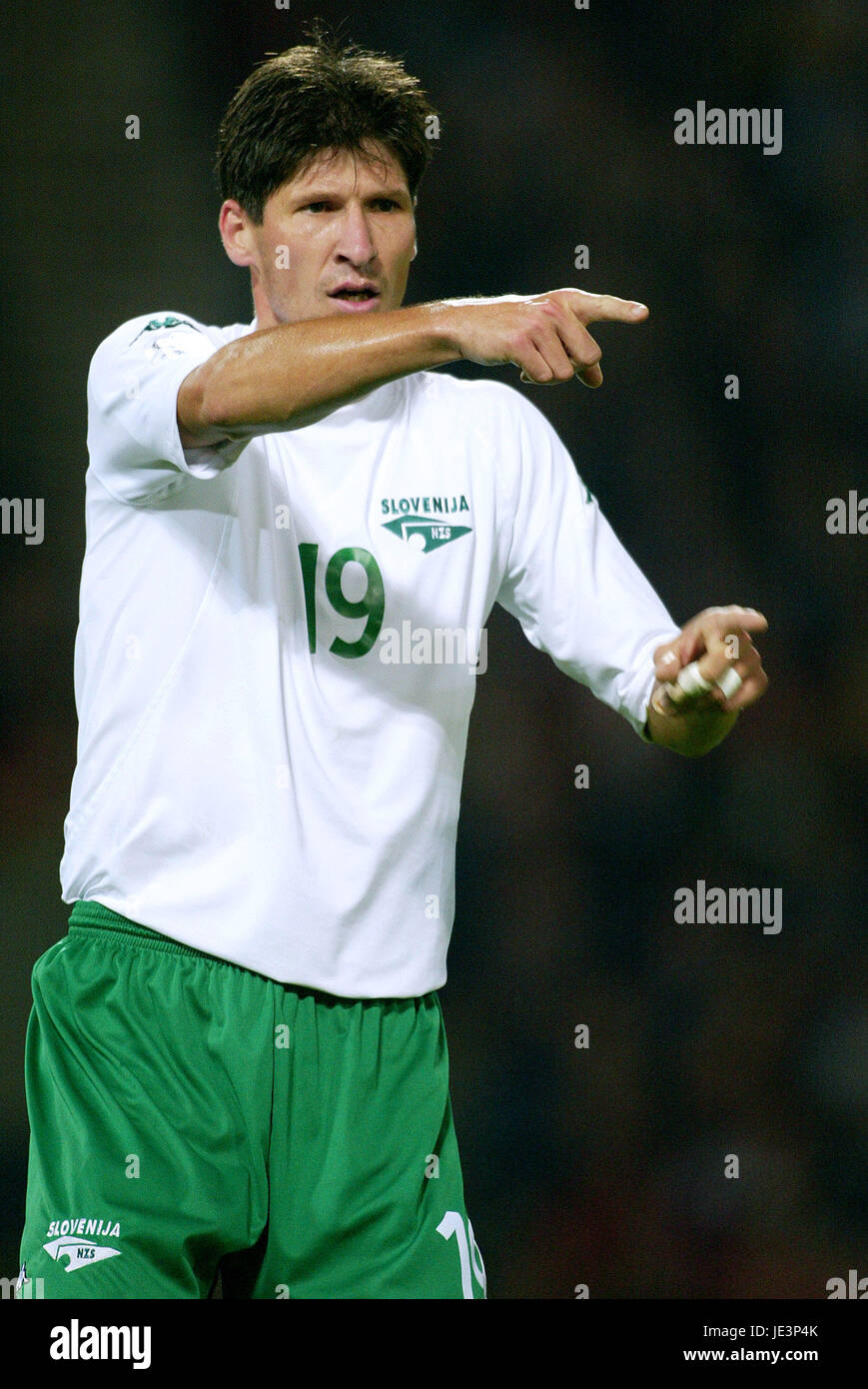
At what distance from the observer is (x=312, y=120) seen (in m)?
2.08

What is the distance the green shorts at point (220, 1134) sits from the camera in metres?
1.69

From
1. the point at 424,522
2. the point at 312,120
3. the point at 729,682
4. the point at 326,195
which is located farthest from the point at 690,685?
the point at 312,120

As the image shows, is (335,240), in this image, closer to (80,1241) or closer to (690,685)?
(690,685)

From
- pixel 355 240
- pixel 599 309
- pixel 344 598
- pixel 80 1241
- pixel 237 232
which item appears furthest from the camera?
pixel 237 232

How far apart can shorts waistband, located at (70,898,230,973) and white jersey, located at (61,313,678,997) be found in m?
0.01

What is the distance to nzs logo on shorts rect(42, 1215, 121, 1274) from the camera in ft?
5.39

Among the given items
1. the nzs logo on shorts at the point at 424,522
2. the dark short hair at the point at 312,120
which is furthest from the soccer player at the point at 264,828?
the dark short hair at the point at 312,120

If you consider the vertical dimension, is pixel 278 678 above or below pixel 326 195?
below

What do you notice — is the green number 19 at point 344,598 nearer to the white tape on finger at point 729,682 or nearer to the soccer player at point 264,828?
the soccer player at point 264,828

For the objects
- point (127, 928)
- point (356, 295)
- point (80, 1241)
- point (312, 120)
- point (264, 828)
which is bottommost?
point (80, 1241)

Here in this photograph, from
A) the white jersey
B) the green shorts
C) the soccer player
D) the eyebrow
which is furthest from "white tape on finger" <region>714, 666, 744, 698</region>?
the eyebrow

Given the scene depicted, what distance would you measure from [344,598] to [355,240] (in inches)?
17.9

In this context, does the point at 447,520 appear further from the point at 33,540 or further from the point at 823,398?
the point at 823,398

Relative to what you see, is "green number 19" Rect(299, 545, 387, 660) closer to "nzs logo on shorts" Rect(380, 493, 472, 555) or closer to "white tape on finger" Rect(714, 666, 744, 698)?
"nzs logo on shorts" Rect(380, 493, 472, 555)
